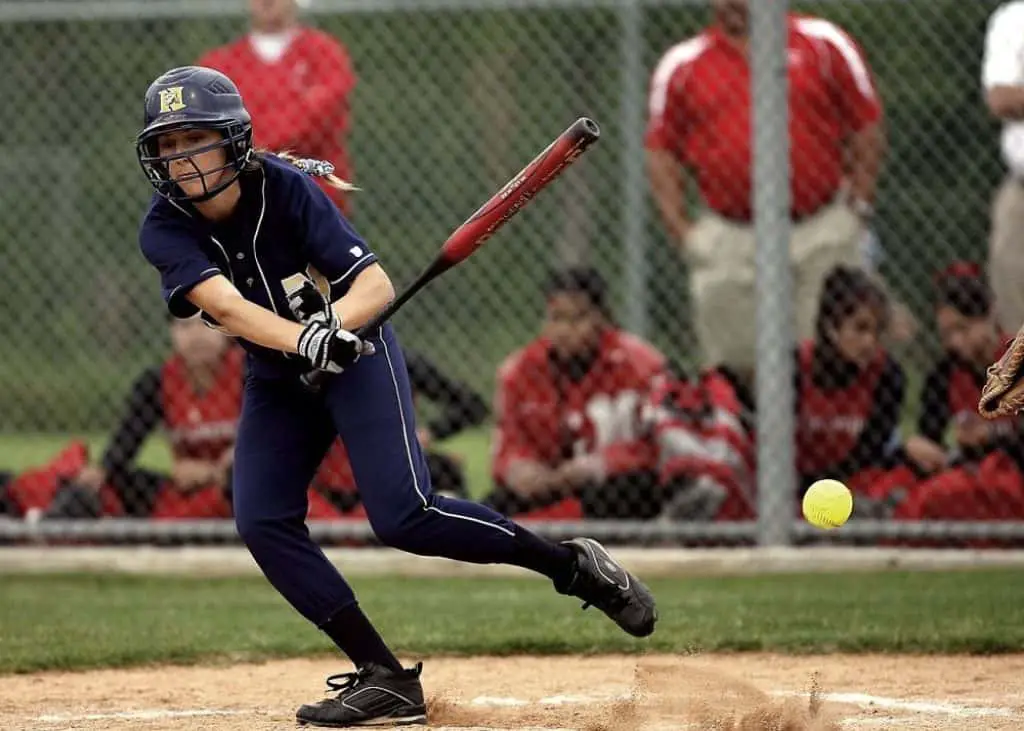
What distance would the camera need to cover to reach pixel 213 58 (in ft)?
23.7

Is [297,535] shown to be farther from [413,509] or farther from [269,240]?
[269,240]

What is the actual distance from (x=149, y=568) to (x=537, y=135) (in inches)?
122

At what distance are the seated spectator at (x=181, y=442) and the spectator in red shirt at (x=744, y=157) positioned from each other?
2.06 m

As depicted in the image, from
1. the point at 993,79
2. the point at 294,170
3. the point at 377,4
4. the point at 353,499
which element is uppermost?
the point at 377,4

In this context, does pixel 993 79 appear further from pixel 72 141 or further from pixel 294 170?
pixel 72 141

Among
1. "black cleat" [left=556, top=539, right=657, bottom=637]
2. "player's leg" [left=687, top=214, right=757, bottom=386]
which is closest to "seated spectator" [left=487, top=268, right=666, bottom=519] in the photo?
"player's leg" [left=687, top=214, right=757, bottom=386]

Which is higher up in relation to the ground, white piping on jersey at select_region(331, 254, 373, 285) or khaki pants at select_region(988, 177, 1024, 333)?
white piping on jersey at select_region(331, 254, 373, 285)

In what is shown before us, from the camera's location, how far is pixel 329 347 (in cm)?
391

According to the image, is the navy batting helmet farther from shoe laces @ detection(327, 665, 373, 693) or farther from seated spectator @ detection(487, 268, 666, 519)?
seated spectator @ detection(487, 268, 666, 519)

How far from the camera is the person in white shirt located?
6.28 metres

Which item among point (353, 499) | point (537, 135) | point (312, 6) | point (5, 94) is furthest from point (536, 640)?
point (5, 94)

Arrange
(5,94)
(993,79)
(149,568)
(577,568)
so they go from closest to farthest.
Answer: (577,568) → (993,79) → (149,568) → (5,94)

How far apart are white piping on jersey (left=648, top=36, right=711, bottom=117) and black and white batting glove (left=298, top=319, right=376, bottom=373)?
11.3 feet

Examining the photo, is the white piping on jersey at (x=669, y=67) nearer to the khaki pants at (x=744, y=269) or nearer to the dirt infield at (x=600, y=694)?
the khaki pants at (x=744, y=269)
